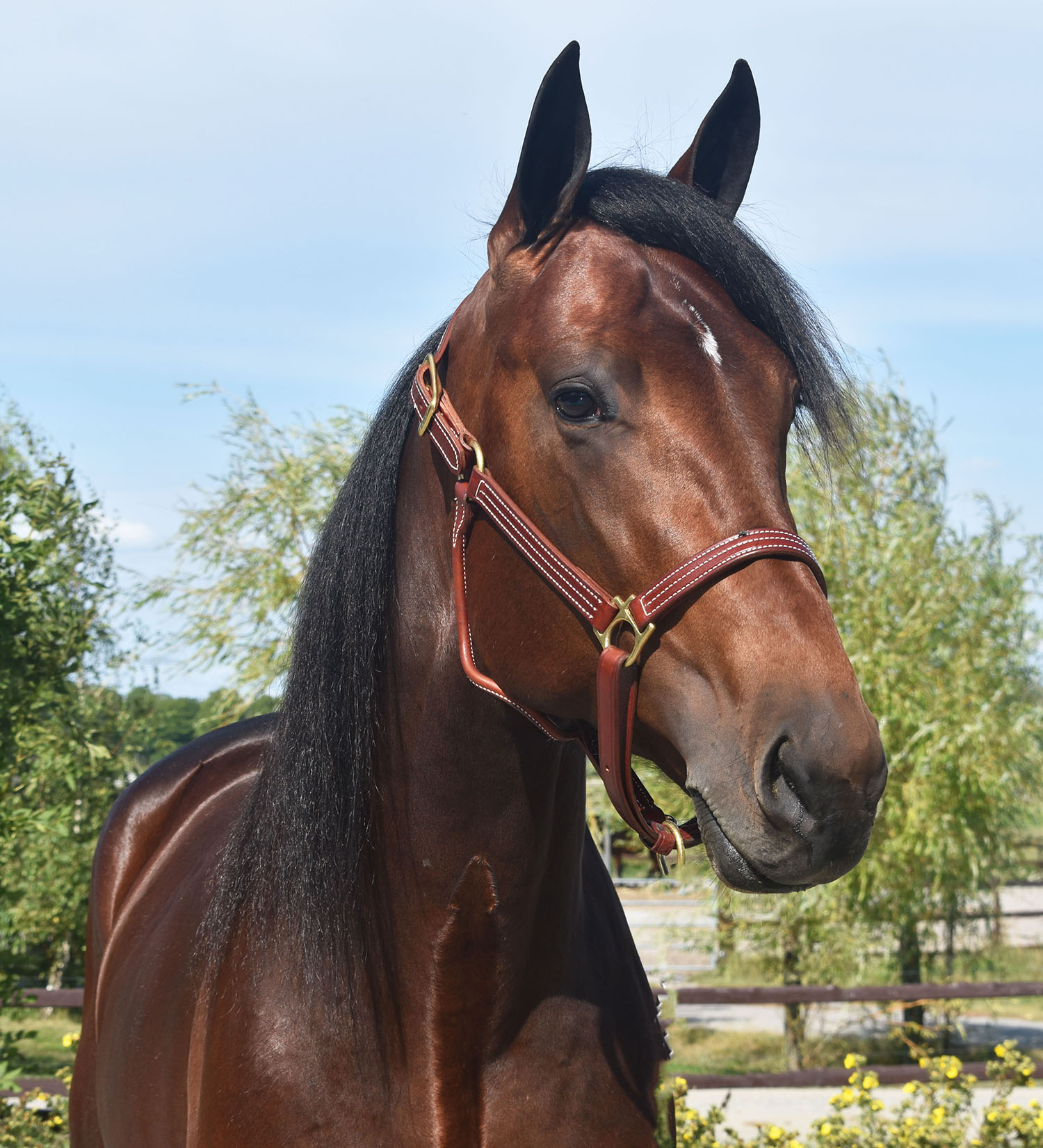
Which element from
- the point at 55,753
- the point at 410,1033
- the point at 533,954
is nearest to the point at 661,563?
the point at 533,954

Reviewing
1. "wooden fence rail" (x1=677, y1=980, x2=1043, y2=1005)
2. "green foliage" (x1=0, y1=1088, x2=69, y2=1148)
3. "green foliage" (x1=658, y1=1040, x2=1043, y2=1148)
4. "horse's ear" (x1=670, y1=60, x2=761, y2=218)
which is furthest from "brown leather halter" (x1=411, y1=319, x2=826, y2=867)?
"wooden fence rail" (x1=677, y1=980, x2=1043, y2=1005)

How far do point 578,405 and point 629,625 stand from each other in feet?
1.08

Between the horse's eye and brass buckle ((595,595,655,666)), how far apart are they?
0.27 metres

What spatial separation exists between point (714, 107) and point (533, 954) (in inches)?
61.8

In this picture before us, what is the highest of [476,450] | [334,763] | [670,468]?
[476,450]

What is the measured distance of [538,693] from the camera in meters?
1.61

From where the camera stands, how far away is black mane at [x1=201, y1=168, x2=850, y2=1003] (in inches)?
65.9

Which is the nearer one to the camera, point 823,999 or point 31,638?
point 31,638

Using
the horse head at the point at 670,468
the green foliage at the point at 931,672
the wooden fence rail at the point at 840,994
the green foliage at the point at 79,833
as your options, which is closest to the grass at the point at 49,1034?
the green foliage at the point at 79,833

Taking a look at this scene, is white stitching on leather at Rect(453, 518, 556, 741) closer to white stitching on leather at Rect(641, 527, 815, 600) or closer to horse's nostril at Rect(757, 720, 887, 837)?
white stitching on leather at Rect(641, 527, 815, 600)

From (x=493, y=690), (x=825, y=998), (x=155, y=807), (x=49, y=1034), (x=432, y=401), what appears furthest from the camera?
(x=49, y=1034)

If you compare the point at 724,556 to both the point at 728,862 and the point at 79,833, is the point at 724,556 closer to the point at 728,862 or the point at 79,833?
the point at 728,862

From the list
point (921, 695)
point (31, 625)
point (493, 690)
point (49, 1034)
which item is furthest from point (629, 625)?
point (49, 1034)

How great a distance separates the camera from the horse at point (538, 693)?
54.9 inches
